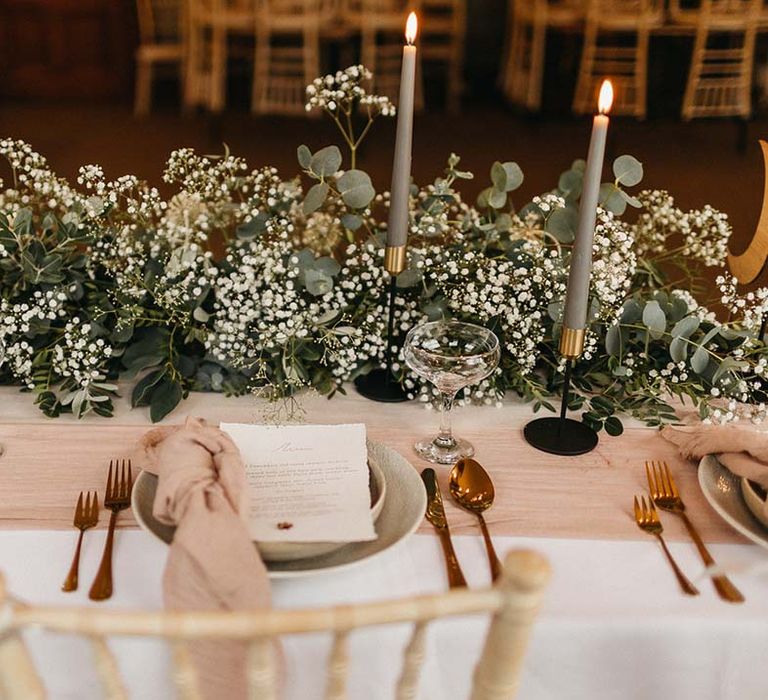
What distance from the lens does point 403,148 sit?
1.38 meters

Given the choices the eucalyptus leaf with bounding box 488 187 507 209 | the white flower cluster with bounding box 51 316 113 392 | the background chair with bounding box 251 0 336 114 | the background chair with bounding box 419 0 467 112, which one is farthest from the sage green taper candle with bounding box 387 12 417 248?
the background chair with bounding box 419 0 467 112

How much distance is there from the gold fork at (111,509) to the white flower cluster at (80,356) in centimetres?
20

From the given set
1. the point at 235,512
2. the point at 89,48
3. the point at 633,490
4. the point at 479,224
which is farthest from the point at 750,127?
the point at 235,512

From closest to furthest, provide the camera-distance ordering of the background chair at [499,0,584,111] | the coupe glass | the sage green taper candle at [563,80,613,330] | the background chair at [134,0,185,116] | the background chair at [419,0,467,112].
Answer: the sage green taper candle at [563,80,613,330]
the coupe glass
the background chair at [499,0,584,111]
the background chair at [134,0,185,116]
the background chair at [419,0,467,112]

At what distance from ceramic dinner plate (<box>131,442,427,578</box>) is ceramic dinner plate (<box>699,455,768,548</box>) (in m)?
0.37

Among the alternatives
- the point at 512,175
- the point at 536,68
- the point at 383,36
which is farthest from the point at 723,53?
the point at 512,175

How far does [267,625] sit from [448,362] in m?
0.67

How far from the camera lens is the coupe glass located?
4.14 feet

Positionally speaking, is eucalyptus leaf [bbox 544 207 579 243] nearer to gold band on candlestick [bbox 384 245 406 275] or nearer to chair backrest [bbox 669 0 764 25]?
gold band on candlestick [bbox 384 245 406 275]

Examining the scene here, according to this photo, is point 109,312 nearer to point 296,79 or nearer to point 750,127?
point 296,79

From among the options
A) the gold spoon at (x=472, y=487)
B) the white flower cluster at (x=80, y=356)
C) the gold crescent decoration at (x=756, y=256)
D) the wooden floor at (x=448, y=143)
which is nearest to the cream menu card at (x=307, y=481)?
the gold spoon at (x=472, y=487)

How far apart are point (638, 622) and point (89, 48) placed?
595cm

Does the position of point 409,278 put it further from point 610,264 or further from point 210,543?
point 210,543

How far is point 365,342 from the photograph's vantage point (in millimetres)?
1499
